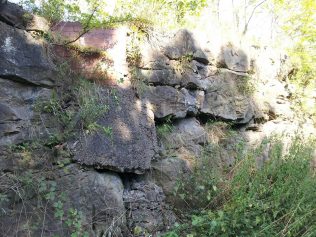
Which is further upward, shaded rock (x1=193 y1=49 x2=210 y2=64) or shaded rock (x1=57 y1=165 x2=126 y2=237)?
shaded rock (x1=193 y1=49 x2=210 y2=64)

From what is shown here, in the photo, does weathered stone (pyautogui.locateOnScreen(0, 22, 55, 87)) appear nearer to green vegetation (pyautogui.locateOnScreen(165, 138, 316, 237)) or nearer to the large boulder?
the large boulder

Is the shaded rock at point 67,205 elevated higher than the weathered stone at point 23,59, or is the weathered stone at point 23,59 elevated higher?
the weathered stone at point 23,59

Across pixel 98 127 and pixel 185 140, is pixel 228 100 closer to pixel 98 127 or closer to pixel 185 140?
pixel 185 140

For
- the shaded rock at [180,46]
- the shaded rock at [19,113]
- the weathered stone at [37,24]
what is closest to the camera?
the shaded rock at [19,113]

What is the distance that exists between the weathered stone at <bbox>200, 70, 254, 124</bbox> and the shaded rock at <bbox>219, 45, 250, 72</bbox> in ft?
0.44

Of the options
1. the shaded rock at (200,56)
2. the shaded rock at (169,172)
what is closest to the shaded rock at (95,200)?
the shaded rock at (169,172)

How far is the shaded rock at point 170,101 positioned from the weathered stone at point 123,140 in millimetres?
189

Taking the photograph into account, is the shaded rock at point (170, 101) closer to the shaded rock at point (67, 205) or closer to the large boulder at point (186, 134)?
the large boulder at point (186, 134)

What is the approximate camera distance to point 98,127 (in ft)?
12.2

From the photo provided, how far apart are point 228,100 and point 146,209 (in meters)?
2.51

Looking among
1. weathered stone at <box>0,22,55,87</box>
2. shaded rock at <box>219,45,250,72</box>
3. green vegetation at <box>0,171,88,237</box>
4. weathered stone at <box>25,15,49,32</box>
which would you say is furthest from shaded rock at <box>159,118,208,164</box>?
weathered stone at <box>25,15,49,32</box>

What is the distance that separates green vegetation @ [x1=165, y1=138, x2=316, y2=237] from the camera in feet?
11.2

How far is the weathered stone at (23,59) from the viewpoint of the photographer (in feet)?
11.4

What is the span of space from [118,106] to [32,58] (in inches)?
42.3
